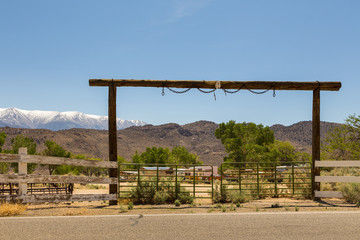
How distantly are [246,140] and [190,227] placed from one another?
7463 centimetres

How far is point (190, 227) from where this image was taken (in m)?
8.06

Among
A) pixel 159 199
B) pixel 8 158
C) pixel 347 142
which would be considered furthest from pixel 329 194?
pixel 347 142

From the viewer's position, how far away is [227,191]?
580 inches

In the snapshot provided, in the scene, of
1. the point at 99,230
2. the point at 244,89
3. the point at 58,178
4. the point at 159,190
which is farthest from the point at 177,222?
the point at 244,89

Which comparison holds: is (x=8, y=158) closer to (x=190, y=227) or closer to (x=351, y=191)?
(x=190, y=227)

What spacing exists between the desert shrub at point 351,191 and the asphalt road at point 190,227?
397 cm

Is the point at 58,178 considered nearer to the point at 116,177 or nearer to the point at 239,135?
the point at 116,177

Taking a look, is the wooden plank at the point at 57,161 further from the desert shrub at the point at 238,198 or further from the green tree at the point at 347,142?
the green tree at the point at 347,142

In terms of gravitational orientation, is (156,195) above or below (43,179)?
below

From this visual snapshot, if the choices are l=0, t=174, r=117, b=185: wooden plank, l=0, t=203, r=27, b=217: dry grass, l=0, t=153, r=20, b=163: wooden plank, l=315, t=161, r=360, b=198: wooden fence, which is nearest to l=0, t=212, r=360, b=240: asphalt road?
l=0, t=203, r=27, b=217: dry grass

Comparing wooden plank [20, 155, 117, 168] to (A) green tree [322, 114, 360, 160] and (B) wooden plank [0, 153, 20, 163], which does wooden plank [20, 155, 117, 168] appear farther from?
(A) green tree [322, 114, 360, 160]

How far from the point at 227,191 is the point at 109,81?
6317 millimetres

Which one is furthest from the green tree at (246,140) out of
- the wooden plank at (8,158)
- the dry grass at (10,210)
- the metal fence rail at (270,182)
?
the dry grass at (10,210)

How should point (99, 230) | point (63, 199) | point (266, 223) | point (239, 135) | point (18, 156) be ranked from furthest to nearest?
point (239, 135) → point (63, 199) → point (18, 156) → point (266, 223) → point (99, 230)
